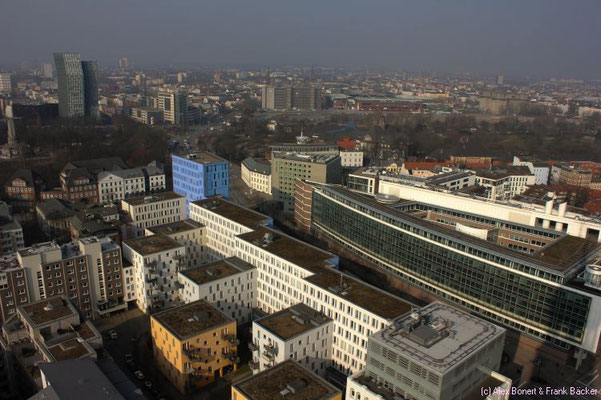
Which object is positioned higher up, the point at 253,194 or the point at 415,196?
the point at 415,196

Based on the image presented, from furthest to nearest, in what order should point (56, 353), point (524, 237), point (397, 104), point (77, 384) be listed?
point (397, 104) → point (524, 237) → point (56, 353) → point (77, 384)

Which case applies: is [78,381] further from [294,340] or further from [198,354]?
[294,340]

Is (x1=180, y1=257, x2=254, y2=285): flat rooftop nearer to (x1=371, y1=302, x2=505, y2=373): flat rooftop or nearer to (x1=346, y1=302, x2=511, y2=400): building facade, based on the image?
(x1=346, y1=302, x2=511, y2=400): building facade

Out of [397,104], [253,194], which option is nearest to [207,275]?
[253,194]

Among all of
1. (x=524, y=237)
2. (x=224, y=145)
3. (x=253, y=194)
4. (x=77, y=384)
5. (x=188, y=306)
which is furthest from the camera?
(x=224, y=145)

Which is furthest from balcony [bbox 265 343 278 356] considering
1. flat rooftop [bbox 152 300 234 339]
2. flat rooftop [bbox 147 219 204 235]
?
flat rooftop [bbox 147 219 204 235]

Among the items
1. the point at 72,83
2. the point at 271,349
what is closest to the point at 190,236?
the point at 271,349

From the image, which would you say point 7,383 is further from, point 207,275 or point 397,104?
point 397,104
